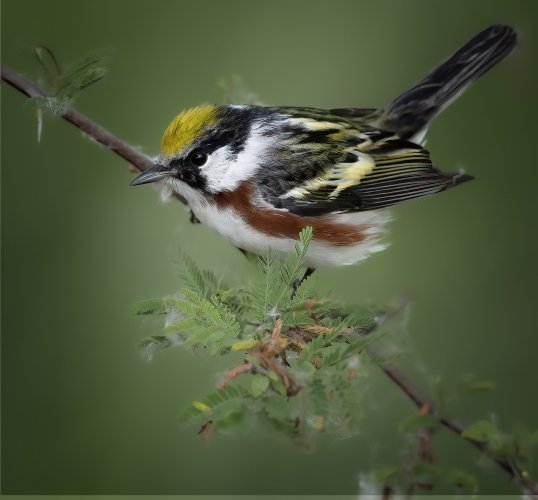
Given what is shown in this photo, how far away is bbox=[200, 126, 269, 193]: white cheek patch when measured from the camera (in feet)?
12.2

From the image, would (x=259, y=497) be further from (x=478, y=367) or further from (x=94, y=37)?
(x=94, y=37)

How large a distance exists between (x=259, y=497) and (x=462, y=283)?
6.48 ft

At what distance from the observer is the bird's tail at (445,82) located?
4.51m

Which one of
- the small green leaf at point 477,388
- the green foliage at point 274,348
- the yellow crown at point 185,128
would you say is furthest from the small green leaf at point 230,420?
the yellow crown at point 185,128

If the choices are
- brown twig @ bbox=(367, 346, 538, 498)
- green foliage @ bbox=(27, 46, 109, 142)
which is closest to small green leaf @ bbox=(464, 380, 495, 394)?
brown twig @ bbox=(367, 346, 538, 498)

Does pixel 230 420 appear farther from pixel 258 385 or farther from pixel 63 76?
pixel 63 76

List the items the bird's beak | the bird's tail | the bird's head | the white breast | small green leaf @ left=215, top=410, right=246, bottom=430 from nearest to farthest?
small green leaf @ left=215, top=410, right=246, bottom=430, the bird's beak, the bird's head, the white breast, the bird's tail

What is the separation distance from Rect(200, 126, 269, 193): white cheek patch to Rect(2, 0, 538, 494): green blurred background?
90cm

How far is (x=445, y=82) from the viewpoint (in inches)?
179

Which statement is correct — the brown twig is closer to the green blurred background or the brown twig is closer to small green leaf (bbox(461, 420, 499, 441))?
small green leaf (bbox(461, 420, 499, 441))

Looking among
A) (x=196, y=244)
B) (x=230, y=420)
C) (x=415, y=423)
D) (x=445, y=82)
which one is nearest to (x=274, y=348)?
(x=230, y=420)

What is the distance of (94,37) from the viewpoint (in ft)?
18.0

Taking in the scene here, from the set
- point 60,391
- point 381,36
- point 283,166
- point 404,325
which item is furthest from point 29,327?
point 381,36

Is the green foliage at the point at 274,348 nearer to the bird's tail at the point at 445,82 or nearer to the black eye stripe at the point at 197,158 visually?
the black eye stripe at the point at 197,158
